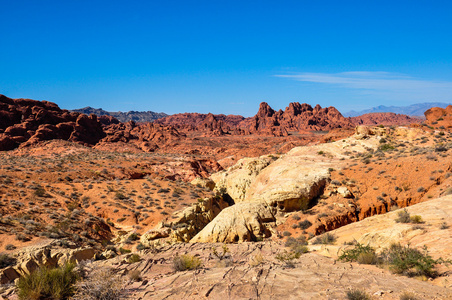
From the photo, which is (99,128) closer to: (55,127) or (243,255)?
(55,127)

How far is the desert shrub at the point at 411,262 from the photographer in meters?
7.27

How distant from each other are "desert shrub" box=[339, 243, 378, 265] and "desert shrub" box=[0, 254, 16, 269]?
537 inches

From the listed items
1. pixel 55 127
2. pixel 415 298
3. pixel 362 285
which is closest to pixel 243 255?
pixel 362 285

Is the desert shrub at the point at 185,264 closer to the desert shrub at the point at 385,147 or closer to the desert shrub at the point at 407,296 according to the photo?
the desert shrub at the point at 407,296

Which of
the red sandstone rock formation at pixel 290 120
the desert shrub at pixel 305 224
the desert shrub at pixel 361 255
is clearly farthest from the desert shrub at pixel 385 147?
the red sandstone rock formation at pixel 290 120

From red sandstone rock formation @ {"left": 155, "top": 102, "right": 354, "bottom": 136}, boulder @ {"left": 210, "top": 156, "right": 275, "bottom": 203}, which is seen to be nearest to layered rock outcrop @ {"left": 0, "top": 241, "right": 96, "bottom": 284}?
boulder @ {"left": 210, "top": 156, "right": 275, "bottom": 203}

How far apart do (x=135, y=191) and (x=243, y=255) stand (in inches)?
809

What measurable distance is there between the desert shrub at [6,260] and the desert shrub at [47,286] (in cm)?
577

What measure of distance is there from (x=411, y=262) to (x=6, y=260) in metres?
15.4

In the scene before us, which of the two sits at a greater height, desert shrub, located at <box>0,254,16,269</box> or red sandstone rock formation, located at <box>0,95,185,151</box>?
red sandstone rock formation, located at <box>0,95,185,151</box>

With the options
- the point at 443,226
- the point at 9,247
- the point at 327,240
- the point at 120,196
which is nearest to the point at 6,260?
the point at 9,247

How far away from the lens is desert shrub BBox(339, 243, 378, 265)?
8.79 metres

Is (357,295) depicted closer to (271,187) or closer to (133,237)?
(271,187)

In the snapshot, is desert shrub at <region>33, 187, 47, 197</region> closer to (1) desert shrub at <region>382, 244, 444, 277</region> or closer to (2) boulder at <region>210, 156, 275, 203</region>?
(2) boulder at <region>210, 156, 275, 203</region>
